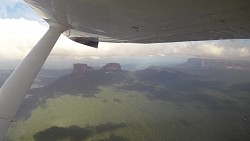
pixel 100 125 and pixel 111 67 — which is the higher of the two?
pixel 111 67

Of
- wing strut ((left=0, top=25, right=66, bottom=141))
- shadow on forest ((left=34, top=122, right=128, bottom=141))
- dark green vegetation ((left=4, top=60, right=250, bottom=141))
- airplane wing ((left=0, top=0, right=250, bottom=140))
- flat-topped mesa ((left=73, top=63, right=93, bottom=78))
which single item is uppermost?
airplane wing ((left=0, top=0, right=250, bottom=140))

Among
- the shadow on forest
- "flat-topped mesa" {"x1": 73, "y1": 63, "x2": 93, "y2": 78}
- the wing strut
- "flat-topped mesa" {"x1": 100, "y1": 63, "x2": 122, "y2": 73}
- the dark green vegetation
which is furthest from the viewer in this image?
"flat-topped mesa" {"x1": 100, "y1": 63, "x2": 122, "y2": 73}

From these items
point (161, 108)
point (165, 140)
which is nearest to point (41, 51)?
point (165, 140)

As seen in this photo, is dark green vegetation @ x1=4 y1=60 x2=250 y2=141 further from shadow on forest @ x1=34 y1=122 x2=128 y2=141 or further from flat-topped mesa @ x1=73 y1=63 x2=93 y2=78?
flat-topped mesa @ x1=73 y1=63 x2=93 y2=78

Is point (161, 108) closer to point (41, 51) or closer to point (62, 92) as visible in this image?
point (62, 92)

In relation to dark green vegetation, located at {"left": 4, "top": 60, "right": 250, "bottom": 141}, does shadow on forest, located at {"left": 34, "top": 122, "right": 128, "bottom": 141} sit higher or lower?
lower

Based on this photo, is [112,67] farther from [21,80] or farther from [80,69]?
[21,80]

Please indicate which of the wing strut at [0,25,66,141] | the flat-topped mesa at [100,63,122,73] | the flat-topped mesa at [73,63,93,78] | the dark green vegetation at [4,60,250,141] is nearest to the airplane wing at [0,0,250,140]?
the wing strut at [0,25,66,141]

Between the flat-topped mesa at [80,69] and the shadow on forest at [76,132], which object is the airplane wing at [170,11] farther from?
the flat-topped mesa at [80,69]
